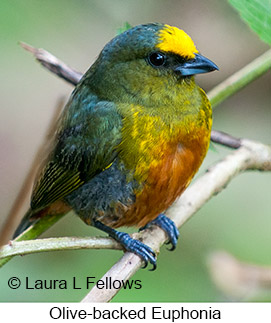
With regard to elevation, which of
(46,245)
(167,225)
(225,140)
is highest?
(225,140)

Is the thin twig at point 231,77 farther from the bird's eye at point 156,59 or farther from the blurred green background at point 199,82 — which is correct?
the bird's eye at point 156,59

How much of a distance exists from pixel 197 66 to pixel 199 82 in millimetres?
1052

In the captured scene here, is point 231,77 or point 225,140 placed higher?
point 231,77

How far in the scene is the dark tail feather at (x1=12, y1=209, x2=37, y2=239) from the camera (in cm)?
291

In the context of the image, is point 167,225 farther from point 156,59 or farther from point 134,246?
point 156,59

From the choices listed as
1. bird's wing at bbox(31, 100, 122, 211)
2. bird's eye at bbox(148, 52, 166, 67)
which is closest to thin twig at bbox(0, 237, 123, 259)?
bird's wing at bbox(31, 100, 122, 211)

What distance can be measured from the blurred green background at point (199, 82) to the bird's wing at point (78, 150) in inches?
5.1

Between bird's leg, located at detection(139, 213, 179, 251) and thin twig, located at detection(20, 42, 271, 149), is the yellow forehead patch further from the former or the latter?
bird's leg, located at detection(139, 213, 179, 251)

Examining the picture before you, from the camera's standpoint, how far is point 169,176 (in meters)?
2.53

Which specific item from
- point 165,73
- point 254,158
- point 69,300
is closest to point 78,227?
point 69,300

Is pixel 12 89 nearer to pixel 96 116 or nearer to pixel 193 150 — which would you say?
pixel 96 116

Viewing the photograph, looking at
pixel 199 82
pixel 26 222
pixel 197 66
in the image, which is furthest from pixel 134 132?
pixel 199 82

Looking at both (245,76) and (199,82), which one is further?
(199,82)

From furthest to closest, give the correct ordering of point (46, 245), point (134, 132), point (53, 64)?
point (53, 64)
point (134, 132)
point (46, 245)
